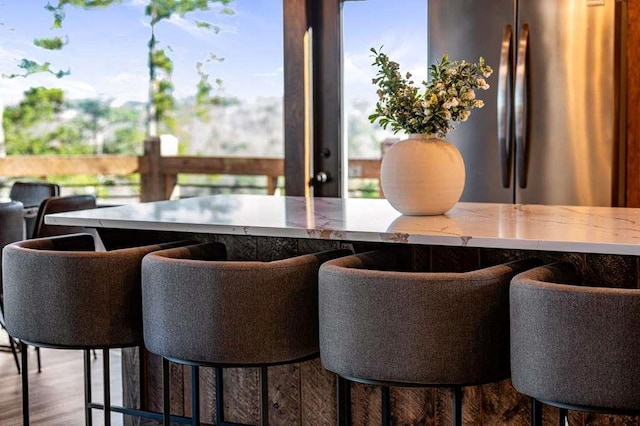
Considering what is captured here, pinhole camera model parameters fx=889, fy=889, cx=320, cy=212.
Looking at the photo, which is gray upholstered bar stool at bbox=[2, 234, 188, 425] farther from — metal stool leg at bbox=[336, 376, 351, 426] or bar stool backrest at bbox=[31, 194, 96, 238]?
bar stool backrest at bbox=[31, 194, 96, 238]

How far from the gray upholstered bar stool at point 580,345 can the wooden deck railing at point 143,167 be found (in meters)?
3.70

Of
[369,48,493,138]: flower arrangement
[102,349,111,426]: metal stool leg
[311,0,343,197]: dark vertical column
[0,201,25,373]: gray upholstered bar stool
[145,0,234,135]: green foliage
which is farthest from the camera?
[145,0,234,135]: green foliage

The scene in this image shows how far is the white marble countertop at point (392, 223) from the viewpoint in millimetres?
2229

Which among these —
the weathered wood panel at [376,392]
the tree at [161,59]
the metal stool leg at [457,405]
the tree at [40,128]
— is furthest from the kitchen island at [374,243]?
the tree at [40,128]

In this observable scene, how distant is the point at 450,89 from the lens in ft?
8.73

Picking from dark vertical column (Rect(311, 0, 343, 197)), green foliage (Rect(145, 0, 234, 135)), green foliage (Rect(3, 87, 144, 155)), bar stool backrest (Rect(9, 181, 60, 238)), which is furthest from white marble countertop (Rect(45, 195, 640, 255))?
green foliage (Rect(3, 87, 144, 155))

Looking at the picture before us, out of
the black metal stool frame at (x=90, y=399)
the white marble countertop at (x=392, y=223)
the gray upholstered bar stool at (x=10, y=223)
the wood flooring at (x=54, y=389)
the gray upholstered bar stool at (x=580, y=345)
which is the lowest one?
the wood flooring at (x=54, y=389)

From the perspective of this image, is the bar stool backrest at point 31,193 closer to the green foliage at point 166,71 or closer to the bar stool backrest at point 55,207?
the bar stool backrest at point 55,207

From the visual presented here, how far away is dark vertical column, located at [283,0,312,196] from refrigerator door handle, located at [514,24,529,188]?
145cm

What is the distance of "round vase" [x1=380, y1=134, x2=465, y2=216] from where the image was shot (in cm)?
272

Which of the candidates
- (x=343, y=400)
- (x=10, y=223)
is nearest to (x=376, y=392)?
(x=343, y=400)

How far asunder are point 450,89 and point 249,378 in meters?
1.18

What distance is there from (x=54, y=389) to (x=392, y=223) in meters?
2.25

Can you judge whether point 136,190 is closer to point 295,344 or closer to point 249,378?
point 249,378
